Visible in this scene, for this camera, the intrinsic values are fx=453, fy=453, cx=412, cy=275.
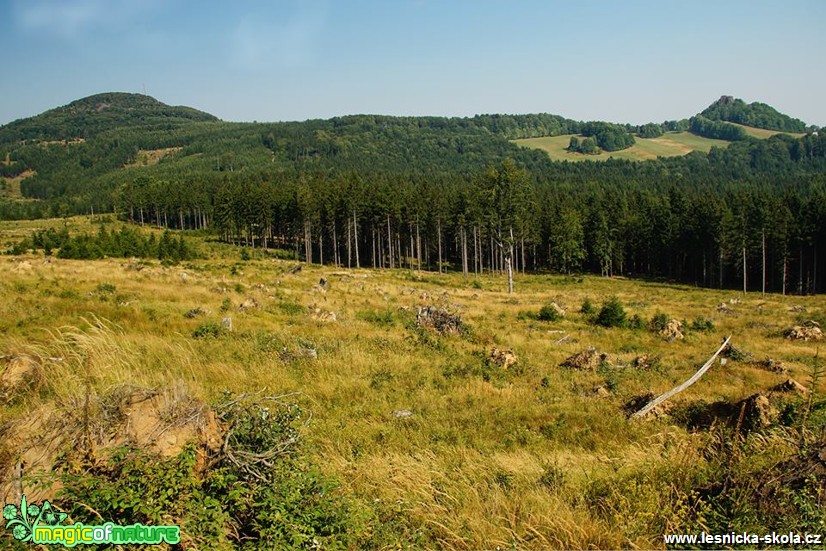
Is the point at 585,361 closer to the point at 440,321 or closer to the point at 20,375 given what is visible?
the point at 440,321

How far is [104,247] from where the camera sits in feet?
176

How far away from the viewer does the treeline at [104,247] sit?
49344 mm

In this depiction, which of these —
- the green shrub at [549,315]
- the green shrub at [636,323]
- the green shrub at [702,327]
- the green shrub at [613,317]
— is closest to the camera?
the green shrub at [702,327]

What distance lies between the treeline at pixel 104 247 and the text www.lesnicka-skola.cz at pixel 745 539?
54796mm

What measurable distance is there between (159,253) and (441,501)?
63.5 metres

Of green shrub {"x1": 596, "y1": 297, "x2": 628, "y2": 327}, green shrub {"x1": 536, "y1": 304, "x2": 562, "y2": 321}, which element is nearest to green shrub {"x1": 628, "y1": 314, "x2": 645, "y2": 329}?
green shrub {"x1": 596, "y1": 297, "x2": 628, "y2": 327}

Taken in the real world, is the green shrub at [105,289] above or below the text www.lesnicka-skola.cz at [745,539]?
above

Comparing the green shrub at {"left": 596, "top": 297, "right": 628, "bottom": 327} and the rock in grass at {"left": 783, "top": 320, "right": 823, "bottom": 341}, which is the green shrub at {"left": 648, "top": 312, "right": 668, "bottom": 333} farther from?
the rock in grass at {"left": 783, "top": 320, "right": 823, "bottom": 341}

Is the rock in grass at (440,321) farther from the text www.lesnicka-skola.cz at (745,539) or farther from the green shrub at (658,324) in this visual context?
the text www.lesnicka-skola.cz at (745,539)

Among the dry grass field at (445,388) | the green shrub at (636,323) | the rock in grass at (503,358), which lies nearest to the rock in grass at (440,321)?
the dry grass field at (445,388)

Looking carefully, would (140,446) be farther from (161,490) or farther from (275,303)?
(275,303)

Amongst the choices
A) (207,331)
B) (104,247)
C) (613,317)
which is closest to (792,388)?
(613,317)

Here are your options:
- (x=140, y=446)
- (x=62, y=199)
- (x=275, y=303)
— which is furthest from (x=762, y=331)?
(x=62, y=199)

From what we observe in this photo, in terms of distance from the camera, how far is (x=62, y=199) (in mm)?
165500
